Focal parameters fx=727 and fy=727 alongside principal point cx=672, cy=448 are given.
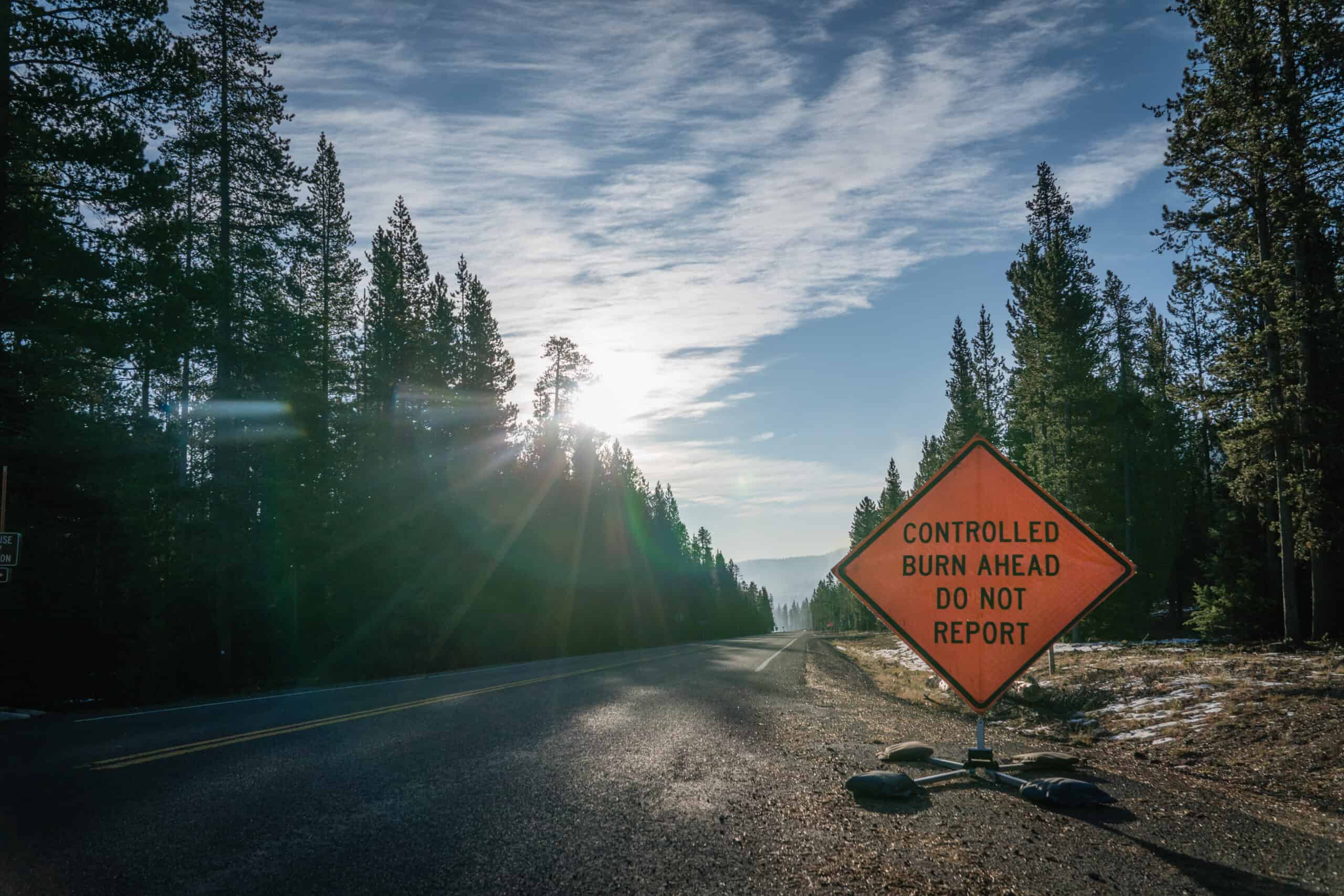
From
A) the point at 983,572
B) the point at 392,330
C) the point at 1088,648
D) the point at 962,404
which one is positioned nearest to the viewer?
the point at 983,572

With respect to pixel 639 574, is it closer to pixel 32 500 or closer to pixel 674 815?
pixel 32 500

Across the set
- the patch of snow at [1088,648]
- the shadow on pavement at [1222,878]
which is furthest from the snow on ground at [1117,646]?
the shadow on pavement at [1222,878]

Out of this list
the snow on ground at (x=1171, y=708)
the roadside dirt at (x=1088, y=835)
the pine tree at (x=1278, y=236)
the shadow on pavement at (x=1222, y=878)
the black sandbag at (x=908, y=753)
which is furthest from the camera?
the pine tree at (x=1278, y=236)

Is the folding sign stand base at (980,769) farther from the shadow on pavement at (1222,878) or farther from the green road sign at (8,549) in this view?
the green road sign at (8,549)

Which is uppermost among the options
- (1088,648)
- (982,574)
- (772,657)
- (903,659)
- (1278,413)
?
(1278,413)

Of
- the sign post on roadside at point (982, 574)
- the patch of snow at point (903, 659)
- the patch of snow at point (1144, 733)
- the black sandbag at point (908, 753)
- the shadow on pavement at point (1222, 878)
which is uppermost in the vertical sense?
the sign post on roadside at point (982, 574)

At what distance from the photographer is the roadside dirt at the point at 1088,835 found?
3402 millimetres

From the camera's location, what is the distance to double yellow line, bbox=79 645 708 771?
6287 mm

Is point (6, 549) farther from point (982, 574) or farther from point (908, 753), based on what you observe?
point (982, 574)

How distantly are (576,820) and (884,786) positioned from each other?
2.11 meters

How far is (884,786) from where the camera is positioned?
4988 mm

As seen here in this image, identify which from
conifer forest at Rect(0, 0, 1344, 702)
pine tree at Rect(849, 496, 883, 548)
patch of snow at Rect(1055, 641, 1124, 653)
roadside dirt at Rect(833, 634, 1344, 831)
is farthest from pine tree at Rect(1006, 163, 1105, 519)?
pine tree at Rect(849, 496, 883, 548)

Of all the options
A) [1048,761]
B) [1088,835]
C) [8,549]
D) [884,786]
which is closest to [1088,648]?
[1048,761]

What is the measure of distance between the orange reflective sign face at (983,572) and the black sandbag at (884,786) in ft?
3.18
